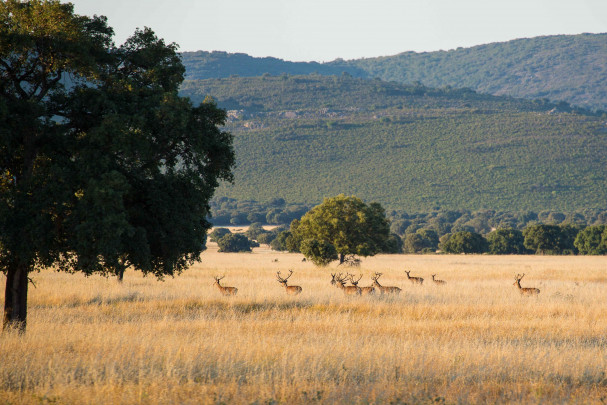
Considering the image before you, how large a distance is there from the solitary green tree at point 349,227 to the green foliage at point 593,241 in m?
39.6

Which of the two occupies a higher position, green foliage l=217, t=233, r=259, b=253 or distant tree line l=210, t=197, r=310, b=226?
green foliage l=217, t=233, r=259, b=253

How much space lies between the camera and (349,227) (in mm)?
43562

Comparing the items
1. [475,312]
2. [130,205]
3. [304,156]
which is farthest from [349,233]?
[304,156]

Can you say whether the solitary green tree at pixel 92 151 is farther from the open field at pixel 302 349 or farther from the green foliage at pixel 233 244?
the green foliage at pixel 233 244

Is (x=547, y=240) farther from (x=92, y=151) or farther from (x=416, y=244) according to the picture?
(x=92, y=151)

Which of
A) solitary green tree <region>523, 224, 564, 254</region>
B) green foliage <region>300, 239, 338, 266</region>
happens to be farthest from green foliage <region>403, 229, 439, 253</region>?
green foliage <region>300, 239, 338, 266</region>

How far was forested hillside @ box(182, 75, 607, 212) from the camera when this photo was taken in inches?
5871

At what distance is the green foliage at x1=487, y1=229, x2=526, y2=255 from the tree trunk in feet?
236

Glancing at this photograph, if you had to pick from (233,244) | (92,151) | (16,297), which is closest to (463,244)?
(233,244)

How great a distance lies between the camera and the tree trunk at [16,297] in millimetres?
14766

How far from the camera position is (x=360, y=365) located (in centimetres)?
1197

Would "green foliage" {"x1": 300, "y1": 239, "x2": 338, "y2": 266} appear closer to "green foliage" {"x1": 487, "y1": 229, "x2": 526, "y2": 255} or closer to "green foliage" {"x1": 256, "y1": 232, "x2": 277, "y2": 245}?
"green foliage" {"x1": 487, "y1": 229, "x2": 526, "y2": 255}

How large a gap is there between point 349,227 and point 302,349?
3050 cm

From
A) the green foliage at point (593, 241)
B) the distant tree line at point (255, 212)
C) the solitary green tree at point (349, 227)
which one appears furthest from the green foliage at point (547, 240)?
the distant tree line at point (255, 212)
